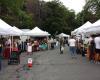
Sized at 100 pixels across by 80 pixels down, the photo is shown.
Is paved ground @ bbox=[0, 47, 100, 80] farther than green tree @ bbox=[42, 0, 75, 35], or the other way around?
green tree @ bbox=[42, 0, 75, 35]

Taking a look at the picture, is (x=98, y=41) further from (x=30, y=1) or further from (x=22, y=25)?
(x=30, y=1)

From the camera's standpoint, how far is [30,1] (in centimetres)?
9244

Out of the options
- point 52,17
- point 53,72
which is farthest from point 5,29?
point 52,17

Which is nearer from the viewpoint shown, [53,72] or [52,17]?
[53,72]

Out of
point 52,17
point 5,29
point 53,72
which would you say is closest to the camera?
point 53,72

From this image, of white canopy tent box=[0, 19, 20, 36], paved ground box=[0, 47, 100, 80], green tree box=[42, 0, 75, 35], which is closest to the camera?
paved ground box=[0, 47, 100, 80]

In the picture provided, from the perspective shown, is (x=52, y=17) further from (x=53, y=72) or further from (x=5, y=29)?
(x=53, y=72)

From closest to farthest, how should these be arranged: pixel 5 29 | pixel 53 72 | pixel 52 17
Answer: pixel 53 72 → pixel 5 29 → pixel 52 17

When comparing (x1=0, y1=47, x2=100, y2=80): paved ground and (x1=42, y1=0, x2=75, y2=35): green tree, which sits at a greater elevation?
(x1=42, y1=0, x2=75, y2=35): green tree

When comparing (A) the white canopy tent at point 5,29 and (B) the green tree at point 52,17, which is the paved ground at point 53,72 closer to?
(A) the white canopy tent at point 5,29

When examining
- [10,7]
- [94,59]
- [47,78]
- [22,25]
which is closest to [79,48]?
[10,7]

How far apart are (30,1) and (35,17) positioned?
14.4ft

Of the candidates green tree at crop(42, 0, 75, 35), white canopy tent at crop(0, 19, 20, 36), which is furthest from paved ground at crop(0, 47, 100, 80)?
green tree at crop(42, 0, 75, 35)

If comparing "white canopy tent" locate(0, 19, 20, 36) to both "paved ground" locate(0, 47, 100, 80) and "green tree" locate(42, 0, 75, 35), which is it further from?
"green tree" locate(42, 0, 75, 35)
